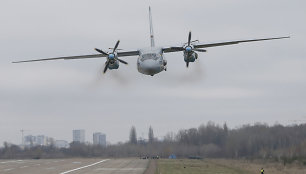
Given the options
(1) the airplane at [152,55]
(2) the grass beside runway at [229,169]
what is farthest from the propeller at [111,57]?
(2) the grass beside runway at [229,169]

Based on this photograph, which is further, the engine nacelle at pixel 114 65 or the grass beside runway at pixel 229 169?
the grass beside runway at pixel 229 169

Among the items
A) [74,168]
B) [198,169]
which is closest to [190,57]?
[198,169]

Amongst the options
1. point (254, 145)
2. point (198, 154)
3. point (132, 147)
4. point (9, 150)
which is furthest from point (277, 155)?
point (9, 150)

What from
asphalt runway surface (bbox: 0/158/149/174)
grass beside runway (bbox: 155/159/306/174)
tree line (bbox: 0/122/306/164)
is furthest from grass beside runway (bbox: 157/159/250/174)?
tree line (bbox: 0/122/306/164)

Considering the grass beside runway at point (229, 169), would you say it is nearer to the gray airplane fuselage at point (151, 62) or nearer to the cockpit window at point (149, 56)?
the gray airplane fuselage at point (151, 62)

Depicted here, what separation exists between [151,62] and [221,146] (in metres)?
104

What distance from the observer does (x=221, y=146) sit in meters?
139

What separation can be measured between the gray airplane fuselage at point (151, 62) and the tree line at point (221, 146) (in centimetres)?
5509

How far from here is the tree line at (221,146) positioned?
358ft

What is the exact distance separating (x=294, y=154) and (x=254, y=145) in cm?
3023

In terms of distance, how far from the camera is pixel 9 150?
18200 centimetres

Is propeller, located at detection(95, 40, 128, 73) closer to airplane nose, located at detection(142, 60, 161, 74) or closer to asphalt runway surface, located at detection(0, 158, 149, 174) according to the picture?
airplane nose, located at detection(142, 60, 161, 74)

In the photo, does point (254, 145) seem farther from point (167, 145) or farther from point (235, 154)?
point (167, 145)

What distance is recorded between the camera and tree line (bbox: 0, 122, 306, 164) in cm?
10919
